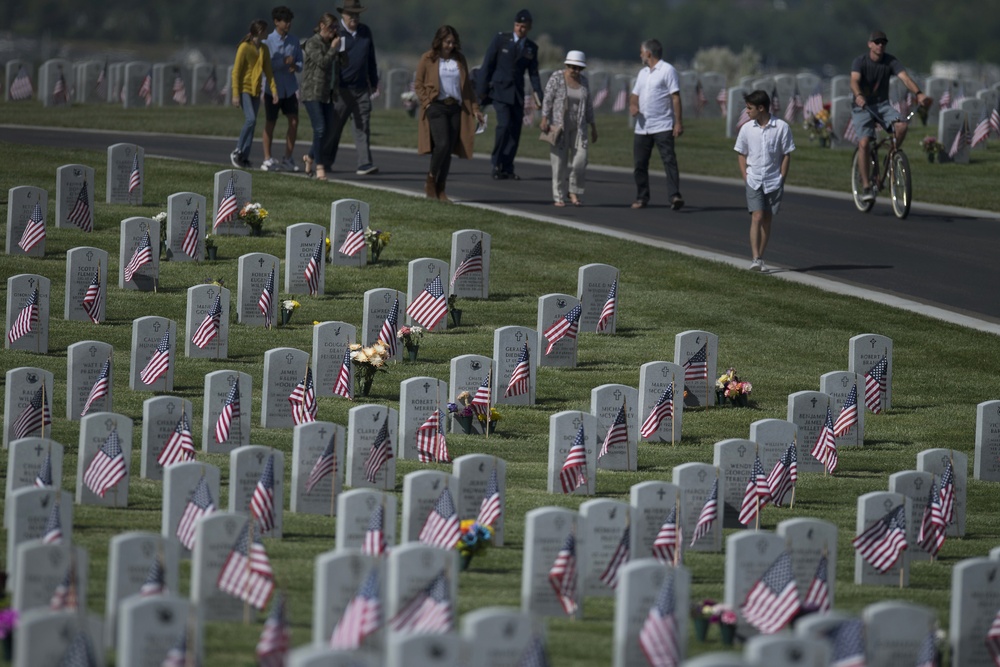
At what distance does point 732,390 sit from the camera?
44.2 feet

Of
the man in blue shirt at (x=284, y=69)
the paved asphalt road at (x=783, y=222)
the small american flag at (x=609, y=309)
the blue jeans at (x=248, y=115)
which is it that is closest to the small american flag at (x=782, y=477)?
the small american flag at (x=609, y=309)

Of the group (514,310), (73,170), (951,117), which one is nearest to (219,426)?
(514,310)

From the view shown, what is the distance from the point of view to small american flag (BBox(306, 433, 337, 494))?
1002 cm

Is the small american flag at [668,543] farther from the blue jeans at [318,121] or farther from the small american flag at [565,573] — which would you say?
the blue jeans at [318,121]

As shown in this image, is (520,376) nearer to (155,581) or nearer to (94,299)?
(94,299)

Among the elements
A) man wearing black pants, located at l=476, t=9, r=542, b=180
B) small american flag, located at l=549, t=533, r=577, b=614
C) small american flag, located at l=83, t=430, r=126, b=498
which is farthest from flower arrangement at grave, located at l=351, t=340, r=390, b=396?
man wearing black pants, located at l=476, t=9, r=542, b=180

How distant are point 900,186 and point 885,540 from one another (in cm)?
1307

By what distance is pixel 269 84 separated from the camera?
69.0ft

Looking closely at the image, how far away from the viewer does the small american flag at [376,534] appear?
27.3ft

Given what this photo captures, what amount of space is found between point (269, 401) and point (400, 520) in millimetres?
2404

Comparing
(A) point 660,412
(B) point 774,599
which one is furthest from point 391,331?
(B) point 774,599

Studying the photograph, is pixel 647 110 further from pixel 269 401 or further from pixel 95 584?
pixel 95 584

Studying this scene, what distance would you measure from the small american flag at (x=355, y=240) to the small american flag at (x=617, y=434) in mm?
6259

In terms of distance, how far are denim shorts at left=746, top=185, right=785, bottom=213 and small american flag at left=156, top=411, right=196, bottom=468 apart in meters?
8.13
